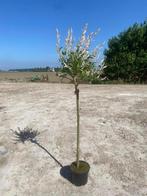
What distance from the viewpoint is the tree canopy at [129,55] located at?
65.7 ft

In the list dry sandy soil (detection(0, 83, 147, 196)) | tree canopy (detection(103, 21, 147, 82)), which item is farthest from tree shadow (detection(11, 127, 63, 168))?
tree canopy (detection(103, 21, 147, 82))

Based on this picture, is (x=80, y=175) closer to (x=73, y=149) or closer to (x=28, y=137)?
(x=73, y=149)

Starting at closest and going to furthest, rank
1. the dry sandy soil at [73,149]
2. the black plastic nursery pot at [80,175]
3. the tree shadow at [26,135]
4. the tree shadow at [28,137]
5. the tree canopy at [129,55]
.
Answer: the black plastic nursery pot at [80,175], the dry sandy soil at [73,149], the tree shadow at [28,137], the tree shadow at [26,135], the tree canopy at [129,55]

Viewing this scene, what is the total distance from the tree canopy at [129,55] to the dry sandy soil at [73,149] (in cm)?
960

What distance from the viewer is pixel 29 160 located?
21.6ft

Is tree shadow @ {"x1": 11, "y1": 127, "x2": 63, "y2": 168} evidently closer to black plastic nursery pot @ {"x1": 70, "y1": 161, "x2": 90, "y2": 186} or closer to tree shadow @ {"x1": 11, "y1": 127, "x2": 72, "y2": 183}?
tree shadow @ {"x1": 11, "y1": 127, "x2": 72, "y2": 183}

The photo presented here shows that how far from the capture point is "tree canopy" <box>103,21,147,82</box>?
20.0m

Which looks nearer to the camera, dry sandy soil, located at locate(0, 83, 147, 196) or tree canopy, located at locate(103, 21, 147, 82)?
dry sandy soil, located at locate(0, 83, 147, 196)

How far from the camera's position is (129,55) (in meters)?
20.1

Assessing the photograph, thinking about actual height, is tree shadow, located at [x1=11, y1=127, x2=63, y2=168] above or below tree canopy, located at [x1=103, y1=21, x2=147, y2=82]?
below

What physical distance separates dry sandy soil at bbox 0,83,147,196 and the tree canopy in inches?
378

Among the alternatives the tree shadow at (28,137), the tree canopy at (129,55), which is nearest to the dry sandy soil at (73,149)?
the tree shadow at (28,137)

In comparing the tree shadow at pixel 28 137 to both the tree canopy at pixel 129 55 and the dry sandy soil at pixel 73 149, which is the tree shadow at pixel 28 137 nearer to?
the dry sandy soil at pixel 73 149

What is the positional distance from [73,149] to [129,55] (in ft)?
48.3
